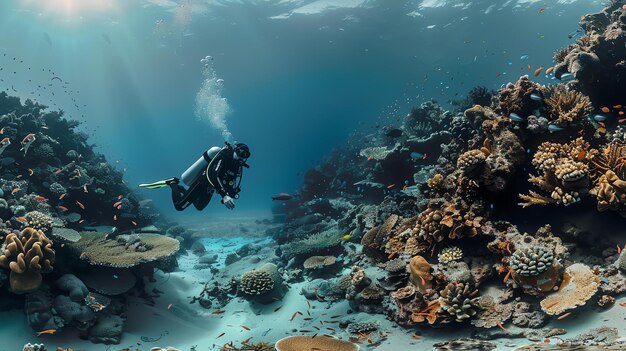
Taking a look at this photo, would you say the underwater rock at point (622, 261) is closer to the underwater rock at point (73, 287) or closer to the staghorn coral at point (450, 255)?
the staghorn coral at point (450, 255)

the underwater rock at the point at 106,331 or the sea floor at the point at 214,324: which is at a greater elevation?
the underwater rock at the point at 106,331

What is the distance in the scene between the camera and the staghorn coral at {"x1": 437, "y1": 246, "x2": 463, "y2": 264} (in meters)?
6.83

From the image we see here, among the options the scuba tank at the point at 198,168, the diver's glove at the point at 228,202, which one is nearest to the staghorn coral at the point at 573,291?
the diver's glove at the point at 228,202

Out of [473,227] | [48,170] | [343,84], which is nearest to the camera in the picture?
[473,227]

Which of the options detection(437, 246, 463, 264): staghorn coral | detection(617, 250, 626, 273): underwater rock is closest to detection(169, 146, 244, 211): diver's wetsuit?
detection(437, 246, 463, 264): staghorn coral

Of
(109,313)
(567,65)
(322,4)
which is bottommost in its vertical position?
(109,313)

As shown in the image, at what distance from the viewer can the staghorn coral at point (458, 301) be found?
591 centimetres

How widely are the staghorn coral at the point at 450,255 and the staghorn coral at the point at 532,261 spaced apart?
1183mm

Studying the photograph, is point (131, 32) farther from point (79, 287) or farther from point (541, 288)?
point (541, 288)

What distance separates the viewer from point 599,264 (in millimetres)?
5844

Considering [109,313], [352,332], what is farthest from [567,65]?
[109,313]

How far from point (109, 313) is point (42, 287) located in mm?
1507

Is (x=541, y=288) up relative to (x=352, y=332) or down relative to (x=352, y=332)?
up

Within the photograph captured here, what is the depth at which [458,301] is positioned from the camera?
19.8 feet
